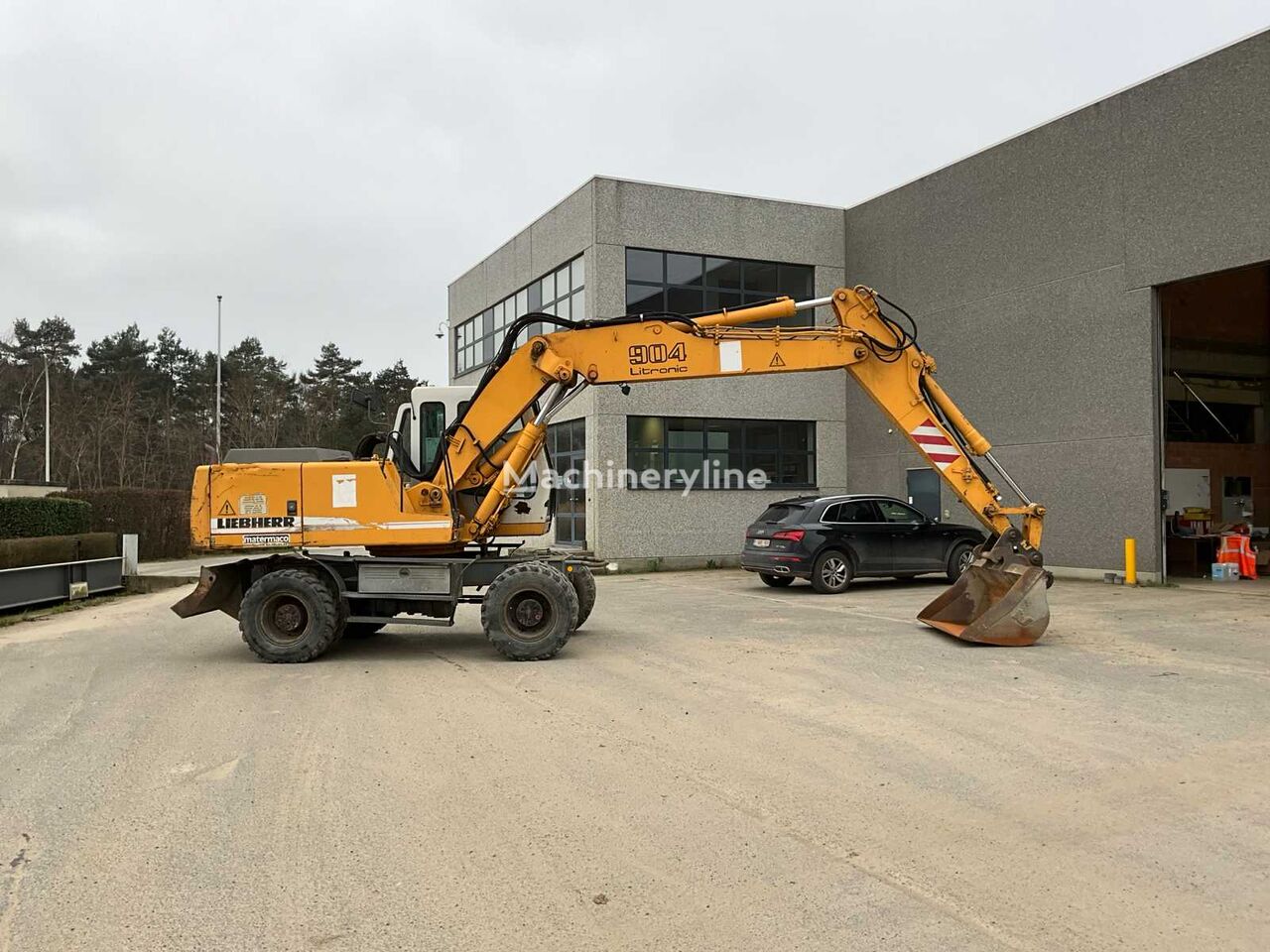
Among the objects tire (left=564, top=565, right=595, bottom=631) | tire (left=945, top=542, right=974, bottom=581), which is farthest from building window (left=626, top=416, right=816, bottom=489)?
tire (left=564, top=565, right=595, bottom=631)

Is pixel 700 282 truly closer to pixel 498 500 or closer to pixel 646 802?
pixel 498 500

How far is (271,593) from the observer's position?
9570mm

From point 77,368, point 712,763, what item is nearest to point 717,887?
point 712,763

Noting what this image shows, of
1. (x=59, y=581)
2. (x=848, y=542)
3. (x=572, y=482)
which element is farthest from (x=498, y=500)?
(x=572, y=482)

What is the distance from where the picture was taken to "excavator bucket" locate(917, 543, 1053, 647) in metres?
9.80

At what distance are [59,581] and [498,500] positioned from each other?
A: 10091mm

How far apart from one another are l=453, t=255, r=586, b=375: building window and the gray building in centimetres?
14

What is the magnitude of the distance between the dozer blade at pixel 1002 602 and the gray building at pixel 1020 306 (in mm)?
7769

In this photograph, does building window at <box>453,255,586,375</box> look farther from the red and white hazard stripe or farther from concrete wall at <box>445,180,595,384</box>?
the red and white hazard stripe

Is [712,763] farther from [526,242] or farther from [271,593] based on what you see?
[526,242]

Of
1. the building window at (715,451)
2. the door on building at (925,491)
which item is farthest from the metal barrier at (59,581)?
the door on building at (925,491)

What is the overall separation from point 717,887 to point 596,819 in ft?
3.23

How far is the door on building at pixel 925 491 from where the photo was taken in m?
20.8

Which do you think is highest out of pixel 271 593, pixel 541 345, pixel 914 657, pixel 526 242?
pixel 526 242
